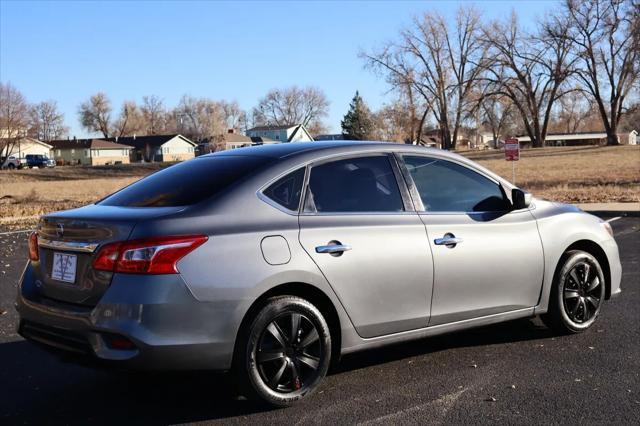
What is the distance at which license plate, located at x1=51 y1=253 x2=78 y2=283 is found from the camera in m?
4.02

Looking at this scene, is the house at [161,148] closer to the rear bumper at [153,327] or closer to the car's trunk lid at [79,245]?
the car's trunk lid at [79,245]

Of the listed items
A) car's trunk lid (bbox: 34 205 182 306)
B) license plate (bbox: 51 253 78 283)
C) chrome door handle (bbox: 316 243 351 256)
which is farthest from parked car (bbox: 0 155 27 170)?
chrome door handle (bbox: 316 243 351 256)

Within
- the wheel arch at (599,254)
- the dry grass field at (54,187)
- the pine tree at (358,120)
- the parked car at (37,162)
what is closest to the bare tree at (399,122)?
the pine tree at (358,120)

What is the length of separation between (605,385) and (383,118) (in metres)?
77.9

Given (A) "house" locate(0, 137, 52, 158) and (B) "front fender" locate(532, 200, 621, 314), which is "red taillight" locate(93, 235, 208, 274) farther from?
(A) "house" locate(0, 137, 52, 158)

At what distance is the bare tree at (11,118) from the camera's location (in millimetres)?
80500

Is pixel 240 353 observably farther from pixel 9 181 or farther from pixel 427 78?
pixel 427 78

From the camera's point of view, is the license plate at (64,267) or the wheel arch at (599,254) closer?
the license plate at (64,267)

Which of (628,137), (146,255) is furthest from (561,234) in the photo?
(628,137)

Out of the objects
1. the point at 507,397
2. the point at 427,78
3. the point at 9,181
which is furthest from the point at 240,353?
the point at 427,78

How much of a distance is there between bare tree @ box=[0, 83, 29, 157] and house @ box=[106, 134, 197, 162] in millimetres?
32802

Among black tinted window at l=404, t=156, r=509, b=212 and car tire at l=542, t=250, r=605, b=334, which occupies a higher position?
black tinted window at l=404, t=156, r=509, b=212

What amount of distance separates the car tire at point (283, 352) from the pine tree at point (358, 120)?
291 feet

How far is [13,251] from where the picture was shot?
1143cm
